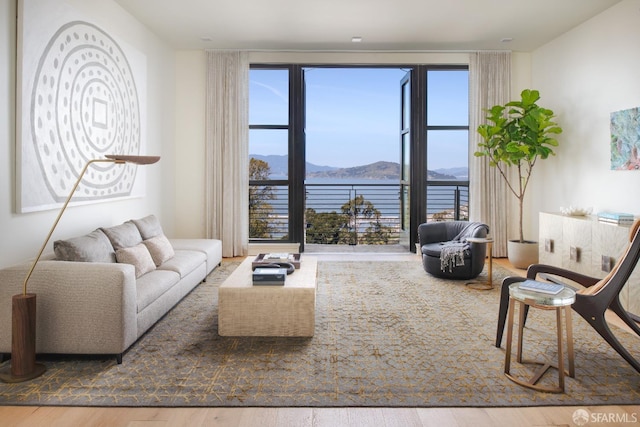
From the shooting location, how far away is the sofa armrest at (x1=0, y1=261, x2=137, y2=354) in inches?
111

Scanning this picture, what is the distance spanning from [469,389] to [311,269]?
1.82 m

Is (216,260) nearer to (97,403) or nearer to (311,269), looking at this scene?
(311,269)

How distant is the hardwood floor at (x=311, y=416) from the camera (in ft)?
7.14

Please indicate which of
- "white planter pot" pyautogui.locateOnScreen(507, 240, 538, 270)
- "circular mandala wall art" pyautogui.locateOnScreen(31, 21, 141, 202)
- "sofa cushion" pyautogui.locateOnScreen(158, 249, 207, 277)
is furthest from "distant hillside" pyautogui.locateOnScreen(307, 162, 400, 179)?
"sofa cushion" pyautogui.locateOnScreen(158, 249, 207, 277)

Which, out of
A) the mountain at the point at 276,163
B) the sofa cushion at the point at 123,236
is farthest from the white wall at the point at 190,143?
the sofa cushion at the point at 123,236

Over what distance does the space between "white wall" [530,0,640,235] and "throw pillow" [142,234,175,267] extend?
4779mm

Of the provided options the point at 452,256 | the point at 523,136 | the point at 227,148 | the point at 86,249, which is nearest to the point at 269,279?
the point at 86,249

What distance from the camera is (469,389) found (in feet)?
8.28

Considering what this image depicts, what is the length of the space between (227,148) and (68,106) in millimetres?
2923

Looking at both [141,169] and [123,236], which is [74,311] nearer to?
[123,236]

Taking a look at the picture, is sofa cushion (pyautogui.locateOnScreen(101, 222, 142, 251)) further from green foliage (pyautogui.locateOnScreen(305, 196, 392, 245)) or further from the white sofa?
green foliage (pyautogui.locateOnScreen(305, 196, 392, 245))

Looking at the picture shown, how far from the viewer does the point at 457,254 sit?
5.07 m

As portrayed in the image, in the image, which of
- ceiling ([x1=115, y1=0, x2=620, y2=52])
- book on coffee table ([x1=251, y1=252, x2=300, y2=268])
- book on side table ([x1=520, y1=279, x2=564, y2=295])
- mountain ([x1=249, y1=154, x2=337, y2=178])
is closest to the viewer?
book on side table ([x1=520, y1=279, x2=564, y2=295])

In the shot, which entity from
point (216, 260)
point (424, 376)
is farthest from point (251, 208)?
point (424, 376)
